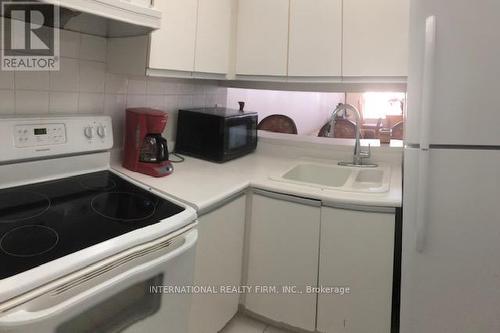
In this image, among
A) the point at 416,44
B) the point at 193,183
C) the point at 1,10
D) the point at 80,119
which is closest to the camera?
the point at 1,10

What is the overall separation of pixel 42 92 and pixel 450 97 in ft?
5.01

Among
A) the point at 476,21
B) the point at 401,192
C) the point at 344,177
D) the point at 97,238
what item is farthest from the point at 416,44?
the point at 97,238

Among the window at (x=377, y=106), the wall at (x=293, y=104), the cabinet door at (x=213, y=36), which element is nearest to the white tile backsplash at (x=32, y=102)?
the cabinet door at (x=213, y=36)

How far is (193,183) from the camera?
58.1 inches

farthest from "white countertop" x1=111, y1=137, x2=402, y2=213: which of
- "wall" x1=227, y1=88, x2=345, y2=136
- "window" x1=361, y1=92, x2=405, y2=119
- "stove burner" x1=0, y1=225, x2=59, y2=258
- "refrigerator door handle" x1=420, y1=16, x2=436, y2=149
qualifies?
"window" x1=361, y1=92, x2=405, y2=119

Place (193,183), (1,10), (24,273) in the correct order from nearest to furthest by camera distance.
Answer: (24,273) → (1,10) → (193,183)

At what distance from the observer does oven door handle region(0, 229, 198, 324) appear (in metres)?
0.67

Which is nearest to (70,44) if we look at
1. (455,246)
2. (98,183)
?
(98,183)

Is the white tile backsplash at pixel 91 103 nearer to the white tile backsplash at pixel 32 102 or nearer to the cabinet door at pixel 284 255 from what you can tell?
the white tile backsplash at pixel 32 102

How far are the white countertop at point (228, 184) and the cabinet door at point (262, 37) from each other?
57 centimetres

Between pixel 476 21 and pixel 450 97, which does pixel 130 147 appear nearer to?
pixel 450 97

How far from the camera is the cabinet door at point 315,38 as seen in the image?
177 cm

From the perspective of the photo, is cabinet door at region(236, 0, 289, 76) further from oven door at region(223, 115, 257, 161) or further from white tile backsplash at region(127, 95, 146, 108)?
white tile backsplash at region(127, 95, 146, 108)

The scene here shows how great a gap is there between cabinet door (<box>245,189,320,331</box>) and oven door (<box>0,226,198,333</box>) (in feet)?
1.73
